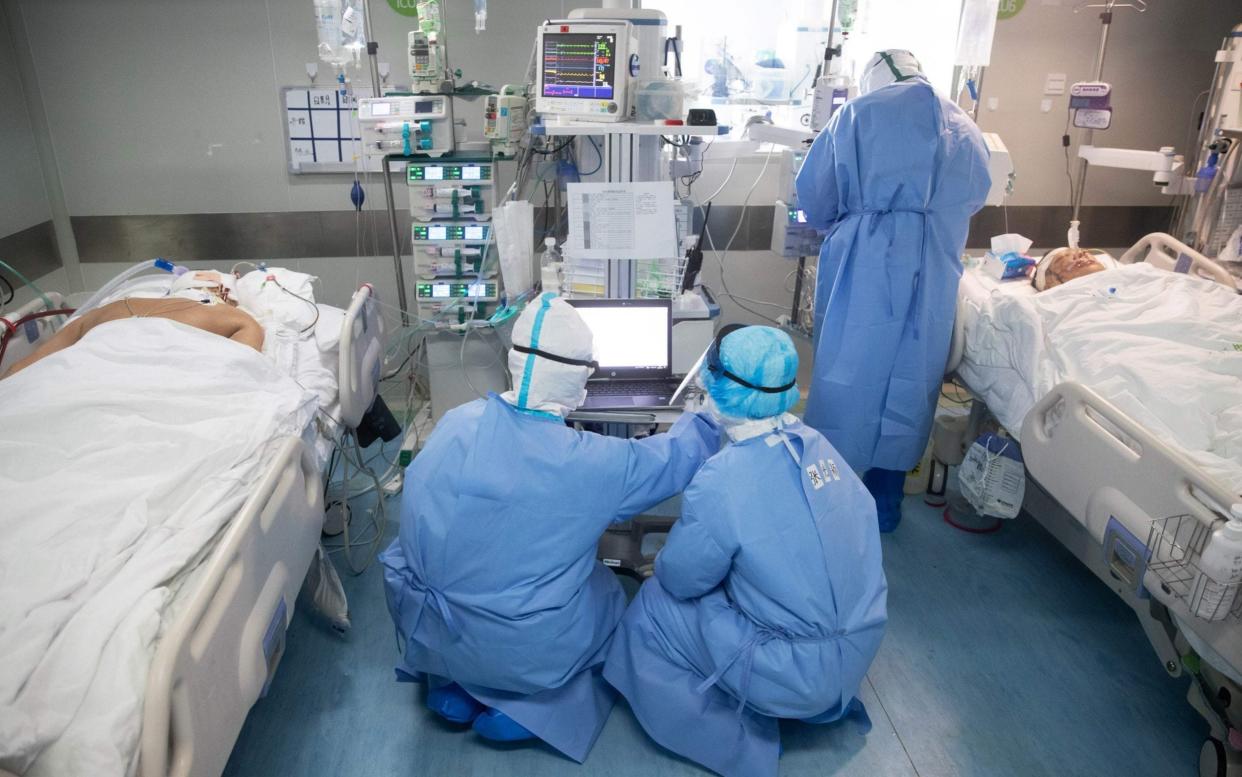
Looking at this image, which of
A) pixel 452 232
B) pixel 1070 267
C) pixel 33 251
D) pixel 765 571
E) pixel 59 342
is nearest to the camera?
pixel 765 571

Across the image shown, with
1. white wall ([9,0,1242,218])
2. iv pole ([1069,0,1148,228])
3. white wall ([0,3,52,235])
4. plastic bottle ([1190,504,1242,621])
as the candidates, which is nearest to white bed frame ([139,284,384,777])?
plastic bottle ([1190,504,1242,621])

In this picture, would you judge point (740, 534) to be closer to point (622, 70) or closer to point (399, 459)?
point (622, 70)

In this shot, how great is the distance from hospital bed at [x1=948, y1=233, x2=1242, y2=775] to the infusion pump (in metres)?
1.56

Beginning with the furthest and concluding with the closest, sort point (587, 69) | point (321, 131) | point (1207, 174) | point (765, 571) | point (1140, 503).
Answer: point (321, 131), point (1207, 174), point (587, 69), point (1140, 503), point (765, 571)

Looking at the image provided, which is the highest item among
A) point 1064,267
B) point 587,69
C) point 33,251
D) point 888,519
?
point 587,69

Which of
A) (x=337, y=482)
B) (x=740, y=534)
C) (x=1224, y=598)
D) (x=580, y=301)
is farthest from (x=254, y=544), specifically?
(x=1224, y=598)

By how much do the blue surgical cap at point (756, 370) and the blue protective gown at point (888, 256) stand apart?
3.45 feet

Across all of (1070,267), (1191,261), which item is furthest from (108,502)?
(1191,261)

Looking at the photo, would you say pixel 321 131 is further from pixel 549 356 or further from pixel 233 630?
pixel 233 630

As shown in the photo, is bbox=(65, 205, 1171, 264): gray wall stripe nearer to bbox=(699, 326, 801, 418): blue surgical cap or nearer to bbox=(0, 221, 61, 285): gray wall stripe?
bbox=(0, 221, 61, 285): gray wall stripe

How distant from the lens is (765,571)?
1.92 meters

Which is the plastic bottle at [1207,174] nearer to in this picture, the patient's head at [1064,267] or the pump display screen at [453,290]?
the patient's head at [1064,267]

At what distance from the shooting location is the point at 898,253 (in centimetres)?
288

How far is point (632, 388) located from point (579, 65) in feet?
3.56
